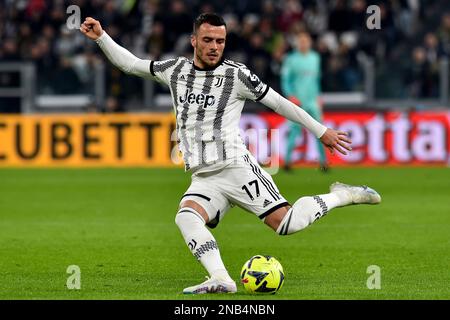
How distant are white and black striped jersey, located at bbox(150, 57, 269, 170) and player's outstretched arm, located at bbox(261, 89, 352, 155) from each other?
0.09 metres

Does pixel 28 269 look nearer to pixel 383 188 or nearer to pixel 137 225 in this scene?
pixel 137 225

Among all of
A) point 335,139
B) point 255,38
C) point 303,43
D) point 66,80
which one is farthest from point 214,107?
point 66,80

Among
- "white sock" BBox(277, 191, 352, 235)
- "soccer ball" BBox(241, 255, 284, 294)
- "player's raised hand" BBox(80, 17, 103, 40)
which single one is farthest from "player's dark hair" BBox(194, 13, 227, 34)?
"soccer ball" BBox(241, 255, 284, 294)

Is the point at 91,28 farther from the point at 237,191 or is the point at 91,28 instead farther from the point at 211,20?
the point at 237,191

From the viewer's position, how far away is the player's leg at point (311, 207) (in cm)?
866

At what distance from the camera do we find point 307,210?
8742mm

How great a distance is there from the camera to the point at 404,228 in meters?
13.2

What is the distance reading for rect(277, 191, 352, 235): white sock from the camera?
866cm

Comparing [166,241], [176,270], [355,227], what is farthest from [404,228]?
[176,270]

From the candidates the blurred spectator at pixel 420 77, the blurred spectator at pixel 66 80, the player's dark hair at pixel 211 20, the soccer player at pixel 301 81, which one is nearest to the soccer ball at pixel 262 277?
the player's dark hair at pixel 211 20

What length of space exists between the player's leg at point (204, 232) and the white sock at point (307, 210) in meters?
0.47

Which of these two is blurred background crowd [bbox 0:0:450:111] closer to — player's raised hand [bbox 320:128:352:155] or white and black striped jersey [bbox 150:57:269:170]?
white and black striped jersey [bbox 150:57:269:170]
